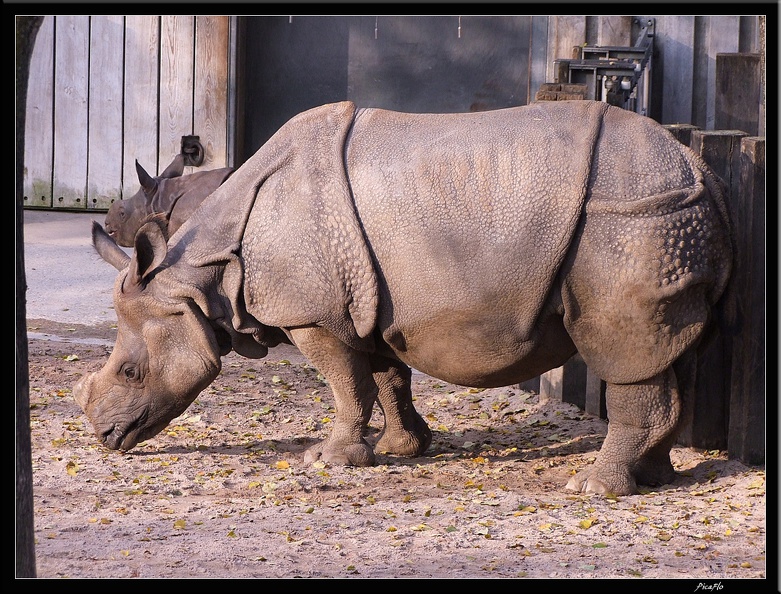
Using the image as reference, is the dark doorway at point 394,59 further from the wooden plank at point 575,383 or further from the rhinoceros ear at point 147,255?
the rhinoceros ear at point 147,255

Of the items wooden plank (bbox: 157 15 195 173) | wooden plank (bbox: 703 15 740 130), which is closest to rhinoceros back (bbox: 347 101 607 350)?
wooden plank (bbox: 703 15 740 130)

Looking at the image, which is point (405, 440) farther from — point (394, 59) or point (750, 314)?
point (394, 59)

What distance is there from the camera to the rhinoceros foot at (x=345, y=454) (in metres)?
6.32

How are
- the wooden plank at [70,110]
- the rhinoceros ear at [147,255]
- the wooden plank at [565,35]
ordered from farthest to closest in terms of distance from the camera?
the wooden plank at [70,110]
the wooden plank at [565,35]
the rhinoceros ear at [147,255]

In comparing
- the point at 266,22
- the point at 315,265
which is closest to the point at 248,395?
the point at 315,265

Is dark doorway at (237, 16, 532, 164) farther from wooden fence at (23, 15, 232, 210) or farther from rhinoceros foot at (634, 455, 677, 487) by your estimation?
rhinoceros foot at (634, 455, 677, 487)

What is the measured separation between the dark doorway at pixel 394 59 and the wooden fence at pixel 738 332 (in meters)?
5.55

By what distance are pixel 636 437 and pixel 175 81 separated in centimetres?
787

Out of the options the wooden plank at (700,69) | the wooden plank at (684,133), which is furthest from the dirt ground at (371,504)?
the wooden plank at (700,69)

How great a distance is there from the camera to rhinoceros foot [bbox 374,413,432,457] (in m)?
6.66
